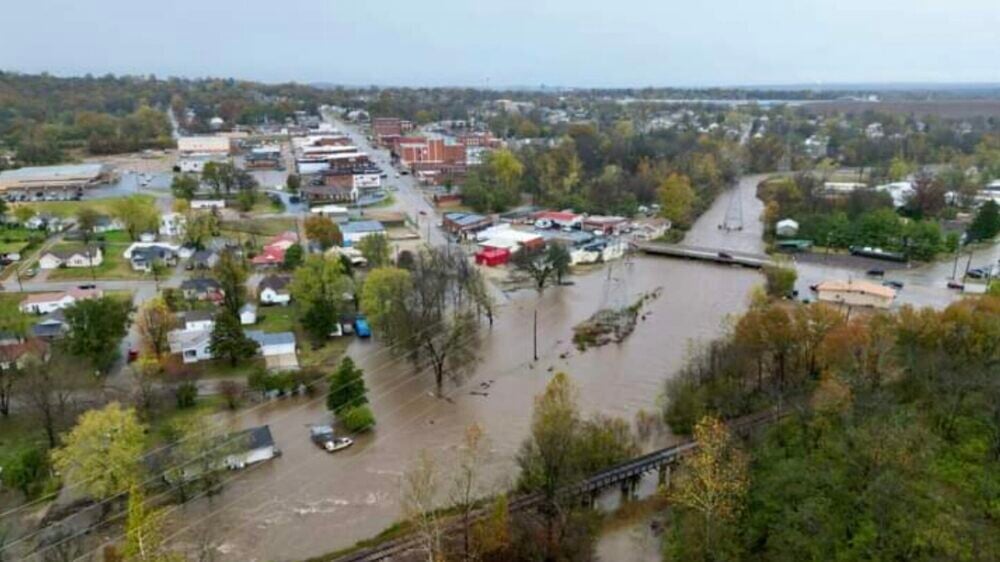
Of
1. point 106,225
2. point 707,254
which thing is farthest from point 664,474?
point 106,225

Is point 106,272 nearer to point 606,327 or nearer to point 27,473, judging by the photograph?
point 27,473

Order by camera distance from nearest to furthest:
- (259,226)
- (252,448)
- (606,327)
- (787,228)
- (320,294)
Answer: (252,448) < (320,294) < (606,327) < (787,228) < (259,226)

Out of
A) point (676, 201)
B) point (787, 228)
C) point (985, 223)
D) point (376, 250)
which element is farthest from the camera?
point (676, 201)

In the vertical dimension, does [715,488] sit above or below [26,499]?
above

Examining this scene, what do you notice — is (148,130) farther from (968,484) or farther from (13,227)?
(968,484)

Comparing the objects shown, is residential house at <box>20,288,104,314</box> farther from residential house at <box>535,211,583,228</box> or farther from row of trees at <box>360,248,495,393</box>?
residential house at <box>535,211,583,228</box>

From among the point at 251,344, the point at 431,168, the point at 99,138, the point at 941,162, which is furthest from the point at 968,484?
the point at 99,138

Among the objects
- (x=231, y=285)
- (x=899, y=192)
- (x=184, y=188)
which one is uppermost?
(x=184, y=188)

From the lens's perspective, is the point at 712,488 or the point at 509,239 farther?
the point at 509,239
